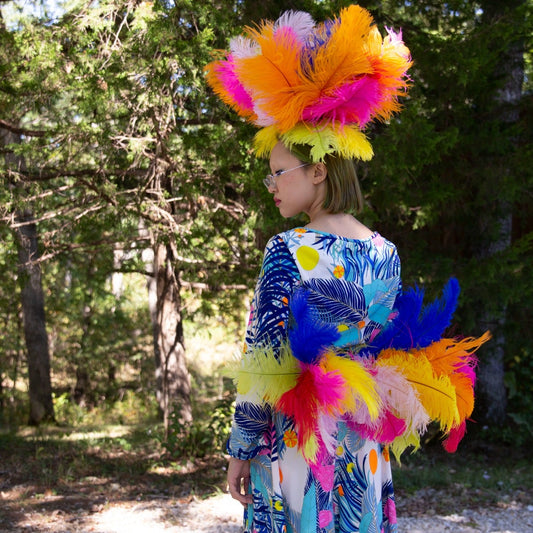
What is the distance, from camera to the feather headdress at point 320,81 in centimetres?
190

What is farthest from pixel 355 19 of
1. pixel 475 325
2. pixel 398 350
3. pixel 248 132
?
pixel 475 325

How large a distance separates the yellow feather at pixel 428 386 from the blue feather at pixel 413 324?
3 cm

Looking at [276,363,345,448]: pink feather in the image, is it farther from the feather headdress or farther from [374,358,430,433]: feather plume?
the feather headdress

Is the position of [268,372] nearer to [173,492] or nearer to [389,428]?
[389,428]

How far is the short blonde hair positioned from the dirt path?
11.0ft

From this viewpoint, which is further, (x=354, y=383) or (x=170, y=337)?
(x=170, y=337)

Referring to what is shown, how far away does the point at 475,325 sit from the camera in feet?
22.4

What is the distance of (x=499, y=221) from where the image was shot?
674cm

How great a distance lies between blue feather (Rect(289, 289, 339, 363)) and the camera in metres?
1.70

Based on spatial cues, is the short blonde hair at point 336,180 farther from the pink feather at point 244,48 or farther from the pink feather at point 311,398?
the pink feather at point 311,398

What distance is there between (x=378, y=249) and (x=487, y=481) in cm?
474

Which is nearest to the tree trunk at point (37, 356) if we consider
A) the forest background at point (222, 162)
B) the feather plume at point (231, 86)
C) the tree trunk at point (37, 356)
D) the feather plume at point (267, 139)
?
the tree trunk at point (37, 356)

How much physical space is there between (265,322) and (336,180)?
0.51 meters

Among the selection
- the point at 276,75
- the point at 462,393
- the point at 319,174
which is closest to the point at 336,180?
the point at 319,174
